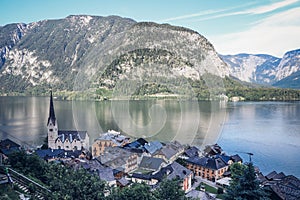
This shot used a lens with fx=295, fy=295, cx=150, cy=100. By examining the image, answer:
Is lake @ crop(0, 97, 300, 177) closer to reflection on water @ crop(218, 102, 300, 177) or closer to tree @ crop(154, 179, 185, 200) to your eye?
reflection on water @ crop(218, 102, 300, 177)

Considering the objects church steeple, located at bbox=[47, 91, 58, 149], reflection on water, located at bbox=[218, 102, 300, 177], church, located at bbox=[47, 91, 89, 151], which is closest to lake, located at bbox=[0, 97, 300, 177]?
reflection on water, located at bbox=[218, 102, 300, 177]

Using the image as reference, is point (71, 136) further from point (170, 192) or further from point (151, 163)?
point (170, 192)

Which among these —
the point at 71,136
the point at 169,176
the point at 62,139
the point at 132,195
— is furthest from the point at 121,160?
the point at 132,195

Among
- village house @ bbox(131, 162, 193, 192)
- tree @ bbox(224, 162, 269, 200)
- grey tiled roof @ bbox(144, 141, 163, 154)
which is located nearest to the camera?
tree @ bbox(224, 162, 269, 200)

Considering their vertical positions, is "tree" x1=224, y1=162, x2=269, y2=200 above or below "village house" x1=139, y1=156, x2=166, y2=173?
above

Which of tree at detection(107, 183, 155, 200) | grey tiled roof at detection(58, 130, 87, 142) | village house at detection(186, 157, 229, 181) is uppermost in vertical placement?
tree at detection(107, 183, 155, 200)

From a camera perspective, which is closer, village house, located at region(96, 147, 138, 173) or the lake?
village house, located at region(96, 147, 138, 173)
